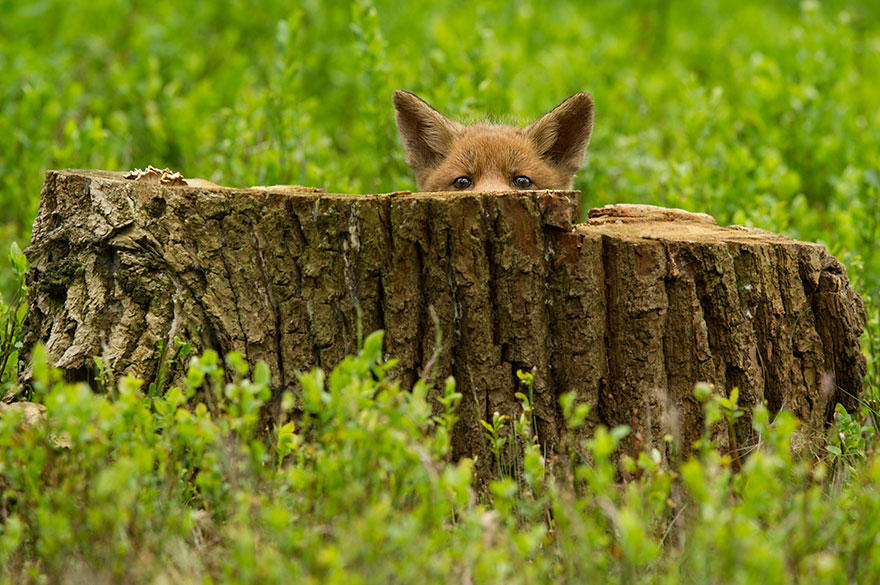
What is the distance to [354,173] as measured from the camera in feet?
28.9

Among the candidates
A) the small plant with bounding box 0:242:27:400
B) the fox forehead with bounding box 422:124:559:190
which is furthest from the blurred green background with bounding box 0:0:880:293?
the small plant with bounding box 0:242:27:400

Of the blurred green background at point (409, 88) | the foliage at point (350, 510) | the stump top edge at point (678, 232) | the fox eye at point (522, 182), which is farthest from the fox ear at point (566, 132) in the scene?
the foliage at point (350, 510)

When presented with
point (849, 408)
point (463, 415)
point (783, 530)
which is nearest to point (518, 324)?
point (463, 415)

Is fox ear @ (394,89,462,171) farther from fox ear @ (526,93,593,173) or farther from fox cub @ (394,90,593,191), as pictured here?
fox ear @ (526,93,593,173)

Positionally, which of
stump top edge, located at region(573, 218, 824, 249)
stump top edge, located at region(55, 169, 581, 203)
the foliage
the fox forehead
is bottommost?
the foliage

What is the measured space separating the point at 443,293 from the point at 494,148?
270 cm

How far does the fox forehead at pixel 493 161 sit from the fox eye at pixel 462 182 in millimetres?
29

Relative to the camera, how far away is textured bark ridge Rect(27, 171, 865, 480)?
12.1ft

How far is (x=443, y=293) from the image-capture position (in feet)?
12.3

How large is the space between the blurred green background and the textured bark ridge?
2.04 meters

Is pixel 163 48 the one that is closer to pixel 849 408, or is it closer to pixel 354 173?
pixel 354 173

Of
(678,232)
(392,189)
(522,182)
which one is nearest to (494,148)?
(522,182)

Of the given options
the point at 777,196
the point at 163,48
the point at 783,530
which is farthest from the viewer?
the point at 163,48

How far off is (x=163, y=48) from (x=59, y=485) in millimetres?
8417
